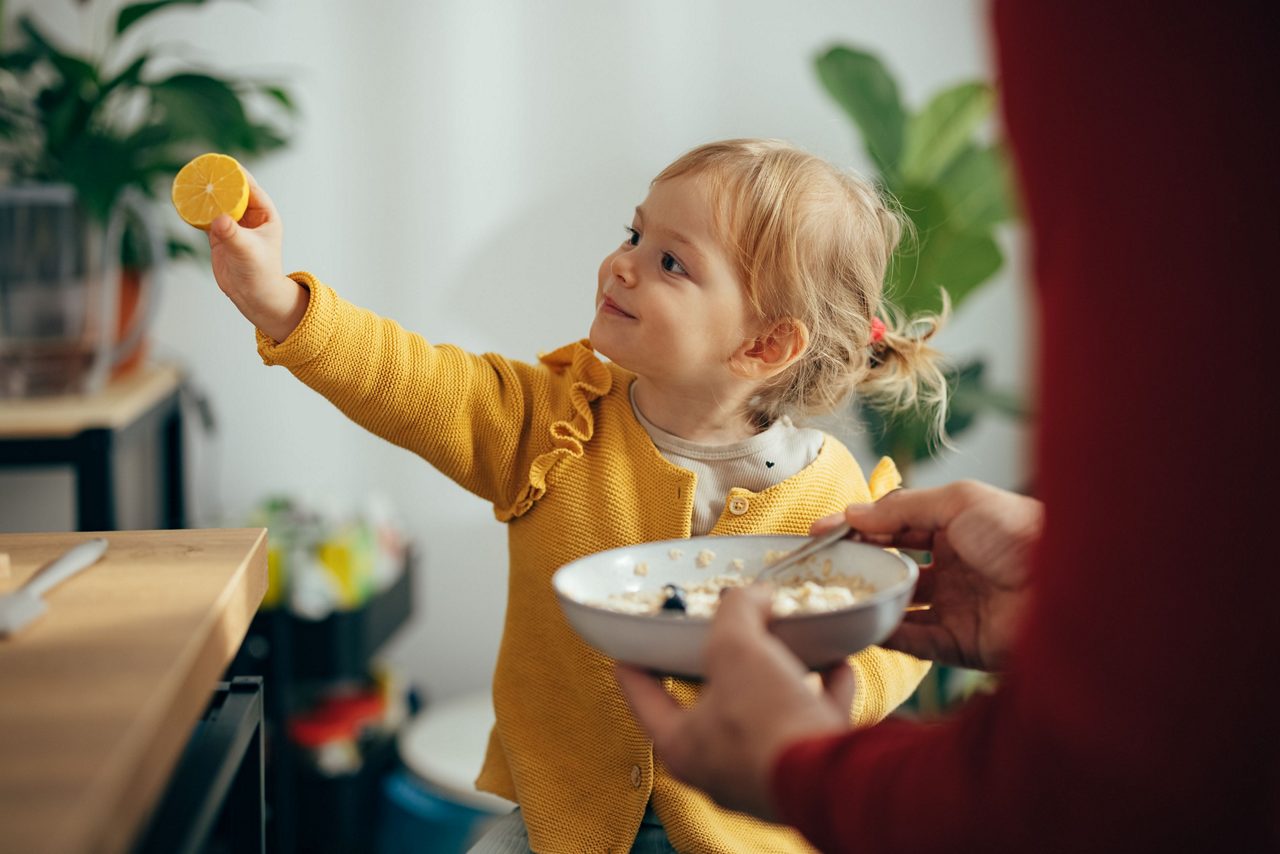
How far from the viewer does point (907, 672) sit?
47.3 inches

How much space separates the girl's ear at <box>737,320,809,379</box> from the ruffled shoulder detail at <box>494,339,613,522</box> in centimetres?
14

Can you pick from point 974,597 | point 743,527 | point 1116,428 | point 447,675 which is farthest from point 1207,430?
point 447,675

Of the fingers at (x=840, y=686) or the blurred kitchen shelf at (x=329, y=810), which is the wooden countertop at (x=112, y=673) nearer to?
the fingers at (x=840, y=686)

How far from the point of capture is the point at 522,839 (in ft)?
3.78

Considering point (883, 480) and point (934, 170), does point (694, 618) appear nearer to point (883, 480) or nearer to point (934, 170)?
point (883, 480)

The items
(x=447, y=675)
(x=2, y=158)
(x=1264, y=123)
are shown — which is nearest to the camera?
(x=1264, y=123)

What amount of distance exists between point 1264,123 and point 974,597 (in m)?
0.55

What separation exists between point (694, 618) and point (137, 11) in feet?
5.50

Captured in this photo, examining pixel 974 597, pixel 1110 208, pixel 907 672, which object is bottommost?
pixel 907 672

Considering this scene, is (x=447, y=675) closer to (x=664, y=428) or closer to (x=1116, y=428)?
(x=664, y=428)

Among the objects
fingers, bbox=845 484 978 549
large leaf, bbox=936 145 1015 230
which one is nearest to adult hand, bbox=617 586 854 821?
fingers, bbox=845 484 978 549

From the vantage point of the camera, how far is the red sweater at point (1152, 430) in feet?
1.65

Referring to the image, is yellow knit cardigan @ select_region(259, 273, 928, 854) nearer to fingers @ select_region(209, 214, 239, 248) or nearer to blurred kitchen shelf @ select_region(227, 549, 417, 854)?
fingers @ select_region(209, 214, 239, 248)

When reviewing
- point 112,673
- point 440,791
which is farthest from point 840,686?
point 440,791
